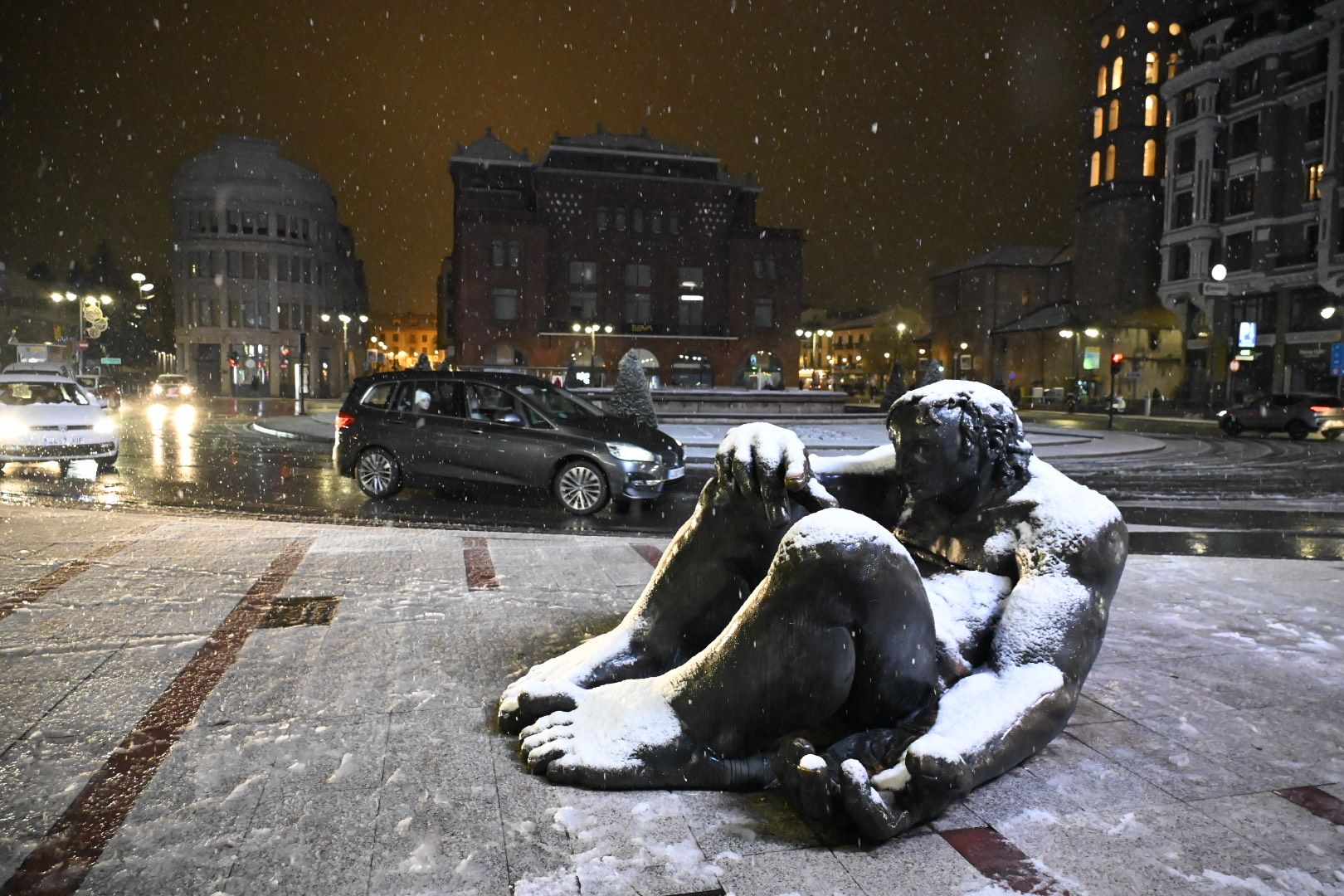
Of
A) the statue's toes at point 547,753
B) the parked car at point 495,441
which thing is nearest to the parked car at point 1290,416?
the parked car at point 495,441

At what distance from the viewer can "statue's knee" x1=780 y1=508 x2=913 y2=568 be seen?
2152 millimetres

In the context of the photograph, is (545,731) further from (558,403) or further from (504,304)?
(504,304)

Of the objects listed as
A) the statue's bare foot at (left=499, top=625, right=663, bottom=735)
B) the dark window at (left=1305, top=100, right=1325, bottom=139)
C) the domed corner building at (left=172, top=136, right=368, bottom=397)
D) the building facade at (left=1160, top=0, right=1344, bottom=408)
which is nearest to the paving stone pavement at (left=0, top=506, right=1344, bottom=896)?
the statue's bare foot at (left=499, top=625, right=663, bottom=735)

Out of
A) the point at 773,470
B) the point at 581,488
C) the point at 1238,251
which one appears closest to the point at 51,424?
the point at 581,488

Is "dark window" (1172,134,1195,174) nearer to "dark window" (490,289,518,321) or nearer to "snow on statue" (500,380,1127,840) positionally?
"dark window" (490,289,518,321)

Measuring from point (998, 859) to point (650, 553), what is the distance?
4.67 meters

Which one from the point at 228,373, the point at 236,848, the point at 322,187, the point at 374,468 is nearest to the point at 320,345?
the point at 228,373

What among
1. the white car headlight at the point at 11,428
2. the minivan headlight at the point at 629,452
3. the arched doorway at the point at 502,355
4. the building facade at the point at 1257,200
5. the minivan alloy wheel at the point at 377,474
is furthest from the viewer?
the arched doorway at the point at 502,355

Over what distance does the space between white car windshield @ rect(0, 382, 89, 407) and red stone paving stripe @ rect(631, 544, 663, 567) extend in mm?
12419

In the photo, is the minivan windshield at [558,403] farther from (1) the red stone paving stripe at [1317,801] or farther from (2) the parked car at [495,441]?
(1) the red stone paving stripe at [1317,801]

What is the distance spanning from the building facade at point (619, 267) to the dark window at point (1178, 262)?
22.6 m

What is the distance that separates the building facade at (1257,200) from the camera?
132 ft

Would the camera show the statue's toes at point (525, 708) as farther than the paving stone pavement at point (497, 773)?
Yes

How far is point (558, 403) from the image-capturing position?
11305 millimetres
